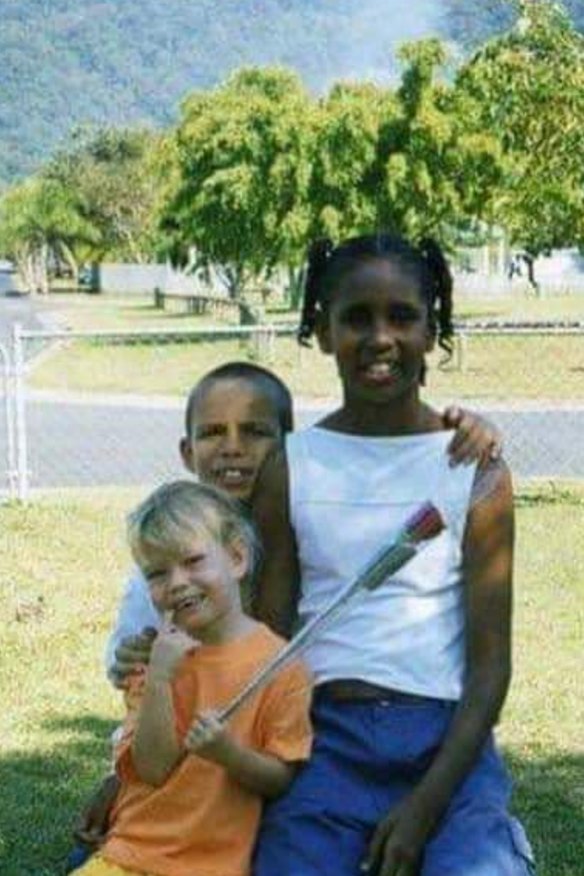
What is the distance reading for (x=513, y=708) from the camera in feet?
21.0

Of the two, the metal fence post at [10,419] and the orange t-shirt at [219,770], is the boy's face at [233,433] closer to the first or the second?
the orange t-shirt at [219,770]

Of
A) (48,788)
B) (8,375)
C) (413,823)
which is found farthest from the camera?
(8,375)

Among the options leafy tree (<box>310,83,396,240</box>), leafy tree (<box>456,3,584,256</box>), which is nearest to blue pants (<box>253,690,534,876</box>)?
leafy tree (<box>456,3,584,256</box>)

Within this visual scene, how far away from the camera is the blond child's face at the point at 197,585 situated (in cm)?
265

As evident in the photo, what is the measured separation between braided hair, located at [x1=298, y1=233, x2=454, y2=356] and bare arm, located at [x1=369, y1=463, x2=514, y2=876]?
277mm

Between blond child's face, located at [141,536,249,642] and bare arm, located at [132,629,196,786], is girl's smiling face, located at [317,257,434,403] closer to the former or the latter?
blond child's face, located at [141,536,249,642]


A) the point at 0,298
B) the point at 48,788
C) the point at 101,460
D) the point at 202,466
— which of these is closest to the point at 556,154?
the point at 101,460

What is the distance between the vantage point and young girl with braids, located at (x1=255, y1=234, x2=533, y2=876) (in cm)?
266

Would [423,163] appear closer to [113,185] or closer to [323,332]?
[323,332]

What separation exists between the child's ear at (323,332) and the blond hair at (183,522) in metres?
0.30

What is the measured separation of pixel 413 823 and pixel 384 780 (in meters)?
0.12

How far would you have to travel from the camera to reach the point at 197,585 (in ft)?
8.70

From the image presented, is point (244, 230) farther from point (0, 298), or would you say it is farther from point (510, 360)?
point (0, 298)

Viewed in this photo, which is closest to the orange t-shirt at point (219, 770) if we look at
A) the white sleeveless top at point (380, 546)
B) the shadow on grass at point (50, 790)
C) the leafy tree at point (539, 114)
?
the white sleeveless top at point (380, 546)
